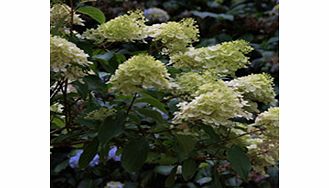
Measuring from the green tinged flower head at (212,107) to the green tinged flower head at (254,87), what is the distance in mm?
90

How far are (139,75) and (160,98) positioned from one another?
14 centimetres

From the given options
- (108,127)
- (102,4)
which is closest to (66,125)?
(108,127)

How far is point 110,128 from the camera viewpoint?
93 centimetres

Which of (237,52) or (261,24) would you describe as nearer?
(237,52)

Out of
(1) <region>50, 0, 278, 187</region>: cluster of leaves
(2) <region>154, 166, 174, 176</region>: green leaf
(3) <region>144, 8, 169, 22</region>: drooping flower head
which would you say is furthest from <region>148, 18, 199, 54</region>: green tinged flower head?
(3) <region>144, 8, 169, 22</region>: drooping flower head

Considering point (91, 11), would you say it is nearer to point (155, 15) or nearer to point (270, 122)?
point (270, 122)

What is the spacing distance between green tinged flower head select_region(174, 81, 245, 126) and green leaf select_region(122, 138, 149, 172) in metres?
0.10

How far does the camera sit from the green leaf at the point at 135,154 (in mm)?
973

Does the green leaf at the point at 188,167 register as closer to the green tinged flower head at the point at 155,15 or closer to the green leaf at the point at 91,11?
the green leaf at the point at 91,11

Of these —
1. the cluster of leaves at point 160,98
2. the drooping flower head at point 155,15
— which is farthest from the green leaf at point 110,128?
the drooping flower head at point 155,15

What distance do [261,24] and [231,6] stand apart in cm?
27

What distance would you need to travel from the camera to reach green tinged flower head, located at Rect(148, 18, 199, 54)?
106cm

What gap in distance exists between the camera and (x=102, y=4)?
2523mm
